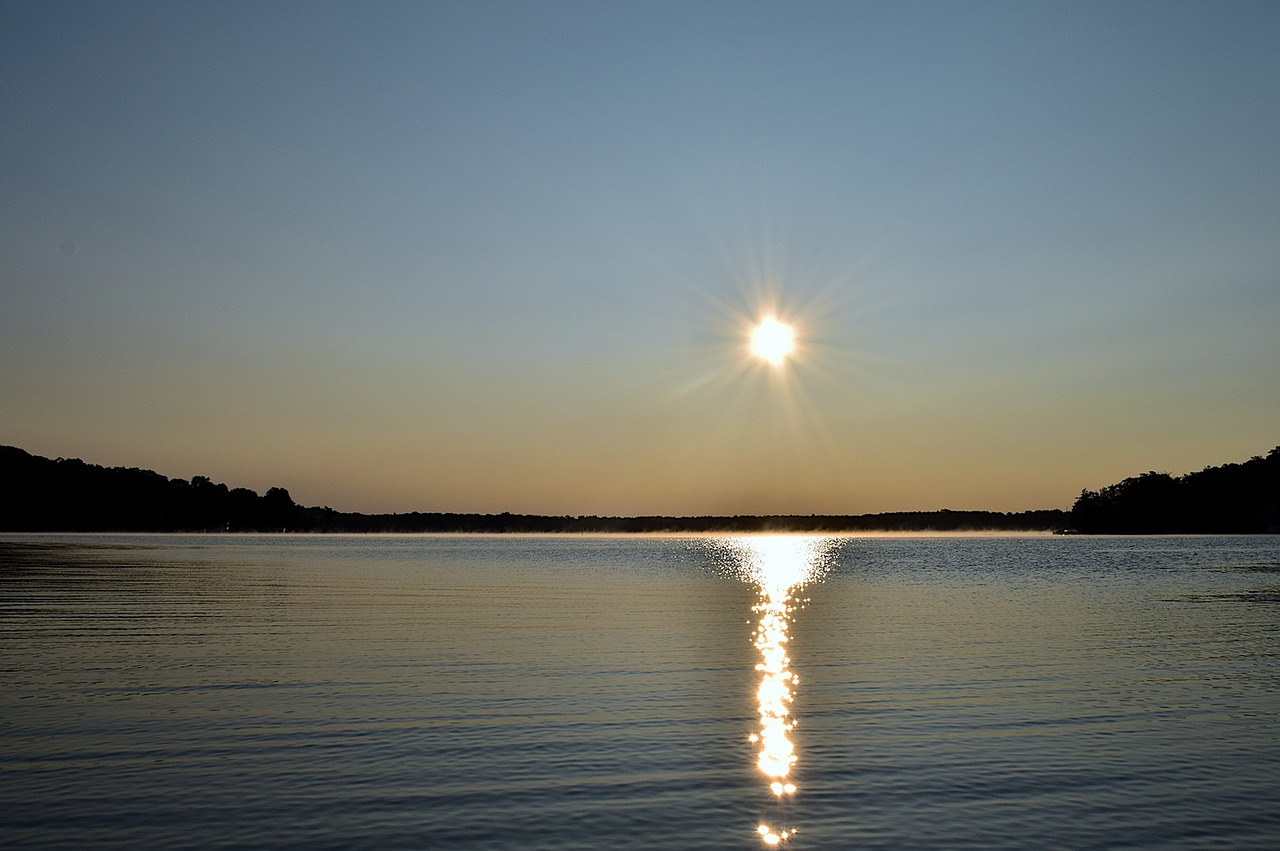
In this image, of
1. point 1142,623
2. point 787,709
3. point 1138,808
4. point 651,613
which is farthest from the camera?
point 651,613

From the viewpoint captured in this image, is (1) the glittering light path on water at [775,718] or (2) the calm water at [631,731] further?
(1) the glittering light path on water at [775,718]

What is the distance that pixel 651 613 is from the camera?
5409 centimetres

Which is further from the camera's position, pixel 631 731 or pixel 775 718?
pixel 775 718

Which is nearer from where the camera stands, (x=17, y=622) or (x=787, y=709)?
(x=787, y=709)

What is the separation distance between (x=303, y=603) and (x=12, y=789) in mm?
43179

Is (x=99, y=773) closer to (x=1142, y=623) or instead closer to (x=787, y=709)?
(x=787, y=709)

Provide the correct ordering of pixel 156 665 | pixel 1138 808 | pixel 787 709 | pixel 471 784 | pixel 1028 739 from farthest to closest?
pixel 156 665 < pixel 787 709 < pixel 1028 739 < pixel 471 784 < pixel 1138 808

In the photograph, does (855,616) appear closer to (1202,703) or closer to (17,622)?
(1202,703)

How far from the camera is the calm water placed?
15.6 m

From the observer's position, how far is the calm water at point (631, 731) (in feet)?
51.3

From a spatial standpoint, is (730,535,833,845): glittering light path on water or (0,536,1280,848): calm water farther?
(730,535,833,845): glittering light path on water

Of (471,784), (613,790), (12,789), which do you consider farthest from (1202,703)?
(12,789)

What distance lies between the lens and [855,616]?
54469 mm

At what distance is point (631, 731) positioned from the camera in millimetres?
22484
